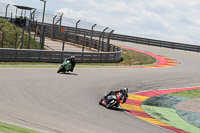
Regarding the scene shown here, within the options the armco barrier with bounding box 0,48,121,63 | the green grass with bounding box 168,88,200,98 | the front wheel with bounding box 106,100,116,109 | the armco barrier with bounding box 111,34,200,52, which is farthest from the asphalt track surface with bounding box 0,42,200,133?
the armco barrier with bounding box 111,34,200,52

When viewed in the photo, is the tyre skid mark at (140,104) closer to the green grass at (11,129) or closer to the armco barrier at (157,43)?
the green grass at (11,129)

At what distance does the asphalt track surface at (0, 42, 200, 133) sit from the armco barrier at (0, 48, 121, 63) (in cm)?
394

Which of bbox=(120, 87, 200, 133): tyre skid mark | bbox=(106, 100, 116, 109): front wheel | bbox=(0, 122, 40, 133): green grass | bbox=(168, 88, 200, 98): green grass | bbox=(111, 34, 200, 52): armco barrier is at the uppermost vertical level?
bbox=(111, 34, 200, 52): armco barrier

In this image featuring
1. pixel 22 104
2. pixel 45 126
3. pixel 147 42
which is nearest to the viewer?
pixel 45 126

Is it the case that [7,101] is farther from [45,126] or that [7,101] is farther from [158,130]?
[158,130]

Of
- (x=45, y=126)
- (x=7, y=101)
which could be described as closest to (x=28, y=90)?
(x=7, y=101)

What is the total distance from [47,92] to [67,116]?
135 inches

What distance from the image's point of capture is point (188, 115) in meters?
12.7

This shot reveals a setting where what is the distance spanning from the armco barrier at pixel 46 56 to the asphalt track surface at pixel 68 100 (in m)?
3.94

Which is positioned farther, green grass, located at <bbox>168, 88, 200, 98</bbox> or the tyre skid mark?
green grass, located at <bbox>168, 88, 200, 98</bbox>

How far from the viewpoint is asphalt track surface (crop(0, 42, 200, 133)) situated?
8.55m

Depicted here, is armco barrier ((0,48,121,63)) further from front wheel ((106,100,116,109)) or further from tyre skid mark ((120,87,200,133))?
front wheel ((106,100,116,109))

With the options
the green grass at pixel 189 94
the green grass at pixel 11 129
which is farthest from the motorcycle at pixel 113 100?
the green grass at pixel 189 94

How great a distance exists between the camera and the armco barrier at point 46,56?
21.2 m
